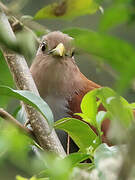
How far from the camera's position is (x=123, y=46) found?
441 millimetres

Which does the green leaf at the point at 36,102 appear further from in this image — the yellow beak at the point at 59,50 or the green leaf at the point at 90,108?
the yellow beak at the point at 59,50

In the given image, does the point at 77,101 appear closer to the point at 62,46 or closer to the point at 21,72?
the point at 62,46

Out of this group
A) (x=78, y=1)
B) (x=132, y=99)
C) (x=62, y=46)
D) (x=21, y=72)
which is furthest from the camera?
(x=132, y=99)

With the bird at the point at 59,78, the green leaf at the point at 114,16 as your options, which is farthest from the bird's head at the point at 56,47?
the green leaf at the point at 114,16

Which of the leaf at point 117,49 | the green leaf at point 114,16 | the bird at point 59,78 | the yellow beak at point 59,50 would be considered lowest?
the bird at point 59,78

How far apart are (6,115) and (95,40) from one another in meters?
0.87

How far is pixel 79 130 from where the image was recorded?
1.31 m

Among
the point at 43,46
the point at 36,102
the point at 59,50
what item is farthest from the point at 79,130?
the point at 43,46

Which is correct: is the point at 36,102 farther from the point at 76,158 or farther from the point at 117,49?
the point at 117,49

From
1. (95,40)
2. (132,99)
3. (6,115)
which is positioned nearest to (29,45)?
(95,40)

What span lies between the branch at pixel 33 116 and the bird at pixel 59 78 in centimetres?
72

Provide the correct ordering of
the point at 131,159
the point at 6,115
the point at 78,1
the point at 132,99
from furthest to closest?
the point at 132,99
the point at 6,115
the point at 78,1
the point at 131,159

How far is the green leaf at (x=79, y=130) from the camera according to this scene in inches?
50.4

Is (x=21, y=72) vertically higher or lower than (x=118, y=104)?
lower
